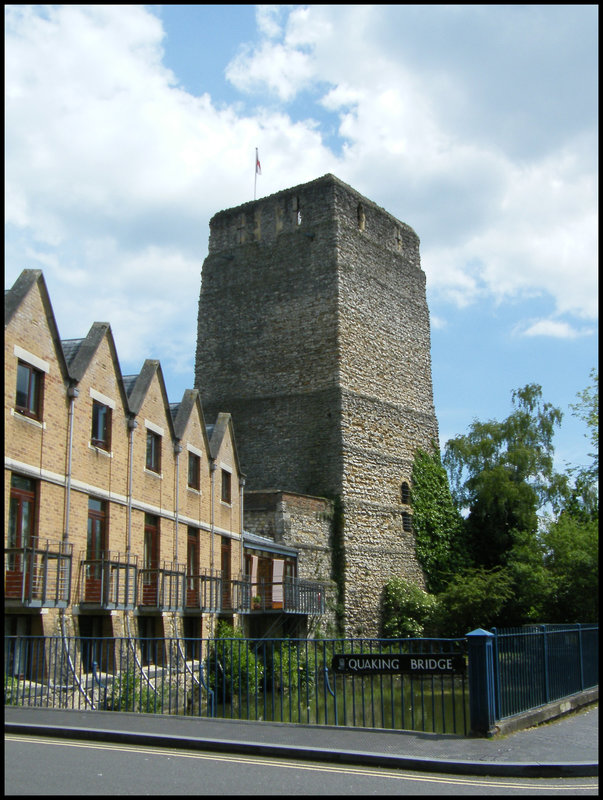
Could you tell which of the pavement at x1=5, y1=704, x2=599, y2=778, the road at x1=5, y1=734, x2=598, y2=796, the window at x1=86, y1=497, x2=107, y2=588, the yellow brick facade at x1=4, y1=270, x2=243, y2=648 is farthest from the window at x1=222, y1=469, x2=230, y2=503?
the road at x1=5, y1=734, x2=598, y2=796

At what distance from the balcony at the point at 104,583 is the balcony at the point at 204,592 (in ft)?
11.0

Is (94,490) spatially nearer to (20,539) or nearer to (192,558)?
(20,539)

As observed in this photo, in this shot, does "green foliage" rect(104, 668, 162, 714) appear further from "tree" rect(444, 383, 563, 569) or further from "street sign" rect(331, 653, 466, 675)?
"tree" rect(444, 383, 563, 569)

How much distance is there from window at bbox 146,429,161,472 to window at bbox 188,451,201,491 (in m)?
2.24

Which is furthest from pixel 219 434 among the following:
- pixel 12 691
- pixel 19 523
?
pixel 12 691

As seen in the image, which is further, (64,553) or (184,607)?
(184,607)

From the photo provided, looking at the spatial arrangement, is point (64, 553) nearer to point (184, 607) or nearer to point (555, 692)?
point (184, 607)

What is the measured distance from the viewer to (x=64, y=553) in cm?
1903

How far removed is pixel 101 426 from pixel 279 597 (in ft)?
35.3

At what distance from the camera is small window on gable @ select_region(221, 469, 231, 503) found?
2952 centimetres

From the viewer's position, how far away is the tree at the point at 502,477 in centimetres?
3875

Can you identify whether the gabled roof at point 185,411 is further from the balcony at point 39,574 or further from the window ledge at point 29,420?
the balcony at point 39,574

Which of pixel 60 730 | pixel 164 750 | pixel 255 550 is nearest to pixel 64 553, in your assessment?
pixel 60 730

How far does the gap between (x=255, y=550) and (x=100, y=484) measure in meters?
10.6
